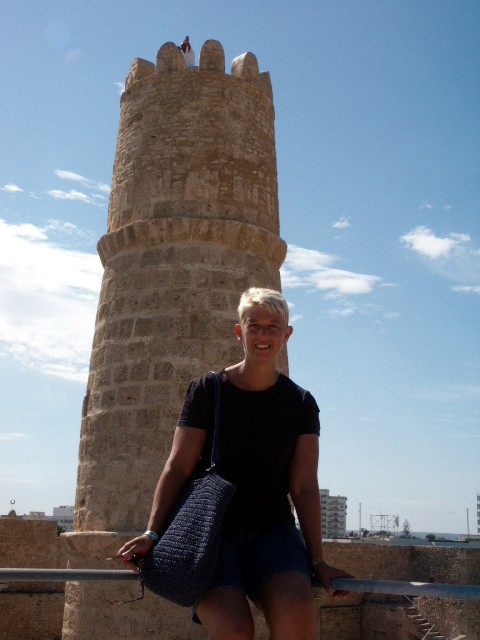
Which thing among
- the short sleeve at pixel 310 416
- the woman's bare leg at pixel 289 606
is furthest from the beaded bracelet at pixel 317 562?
the short sleeve at pixel 310 416

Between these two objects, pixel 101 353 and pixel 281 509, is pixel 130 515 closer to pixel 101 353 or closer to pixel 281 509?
pixel 101 353

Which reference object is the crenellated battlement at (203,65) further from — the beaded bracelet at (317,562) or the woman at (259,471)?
the beaded bracelet at (317,562)

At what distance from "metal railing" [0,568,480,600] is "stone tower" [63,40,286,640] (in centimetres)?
333

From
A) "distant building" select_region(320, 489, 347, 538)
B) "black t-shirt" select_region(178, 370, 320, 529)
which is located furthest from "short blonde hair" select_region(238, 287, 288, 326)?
"distant building" select_region(320, 489, 347, 538)

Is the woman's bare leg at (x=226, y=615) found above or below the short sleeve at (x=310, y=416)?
below

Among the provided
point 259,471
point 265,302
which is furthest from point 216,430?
point 265,302

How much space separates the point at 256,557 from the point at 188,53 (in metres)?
5.91

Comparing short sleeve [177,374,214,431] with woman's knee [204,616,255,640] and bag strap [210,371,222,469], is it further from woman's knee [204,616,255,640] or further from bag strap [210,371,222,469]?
woman's knee [204,616,255,640]

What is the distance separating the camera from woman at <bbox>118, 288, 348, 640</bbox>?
2.64 m

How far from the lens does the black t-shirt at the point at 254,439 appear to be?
286cm

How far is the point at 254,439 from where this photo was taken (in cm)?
290

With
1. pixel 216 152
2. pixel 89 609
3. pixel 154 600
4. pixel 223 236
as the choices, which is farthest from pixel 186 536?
pixel 216 152

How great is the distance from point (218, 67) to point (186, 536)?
18.4 feet

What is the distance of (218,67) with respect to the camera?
7.20 meters
